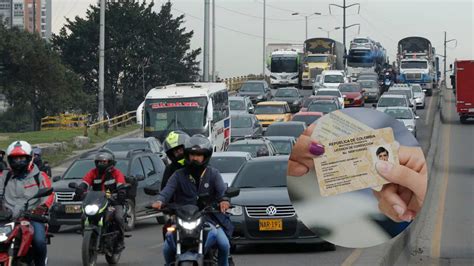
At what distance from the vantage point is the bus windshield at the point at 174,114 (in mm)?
37562

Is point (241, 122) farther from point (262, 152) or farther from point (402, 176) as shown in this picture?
point (402, 176)

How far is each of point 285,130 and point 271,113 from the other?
45.5ft

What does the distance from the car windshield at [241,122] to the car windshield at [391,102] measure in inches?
371

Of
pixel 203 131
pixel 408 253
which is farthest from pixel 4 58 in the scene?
pixel 408 253

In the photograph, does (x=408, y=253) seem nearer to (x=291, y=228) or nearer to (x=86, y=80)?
(x=291, y=228)

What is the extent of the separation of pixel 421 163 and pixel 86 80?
74.5 metres

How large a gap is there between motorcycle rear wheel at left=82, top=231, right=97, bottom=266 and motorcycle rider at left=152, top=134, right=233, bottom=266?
4430mm

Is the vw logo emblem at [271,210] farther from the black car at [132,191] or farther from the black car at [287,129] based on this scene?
the black car at [287,129]

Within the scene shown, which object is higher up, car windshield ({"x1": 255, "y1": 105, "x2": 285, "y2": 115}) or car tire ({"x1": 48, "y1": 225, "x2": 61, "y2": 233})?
car windshield ({"x1": 255, "y1": 105, "x2": 285, "y2": 115})

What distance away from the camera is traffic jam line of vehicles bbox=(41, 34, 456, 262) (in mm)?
17219

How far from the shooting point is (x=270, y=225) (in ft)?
55.9

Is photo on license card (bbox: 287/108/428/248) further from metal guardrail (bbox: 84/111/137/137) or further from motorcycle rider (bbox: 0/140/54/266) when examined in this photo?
metal guardrail (bbox: 84/111/137/137)

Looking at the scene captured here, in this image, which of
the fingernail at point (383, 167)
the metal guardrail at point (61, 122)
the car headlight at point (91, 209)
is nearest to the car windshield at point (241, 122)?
the metal guardrail at point (61, 122)

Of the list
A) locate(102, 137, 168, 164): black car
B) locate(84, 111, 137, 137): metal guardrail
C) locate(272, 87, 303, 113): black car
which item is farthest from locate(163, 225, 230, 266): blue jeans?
locate(272, 87, 303, 113): black car
